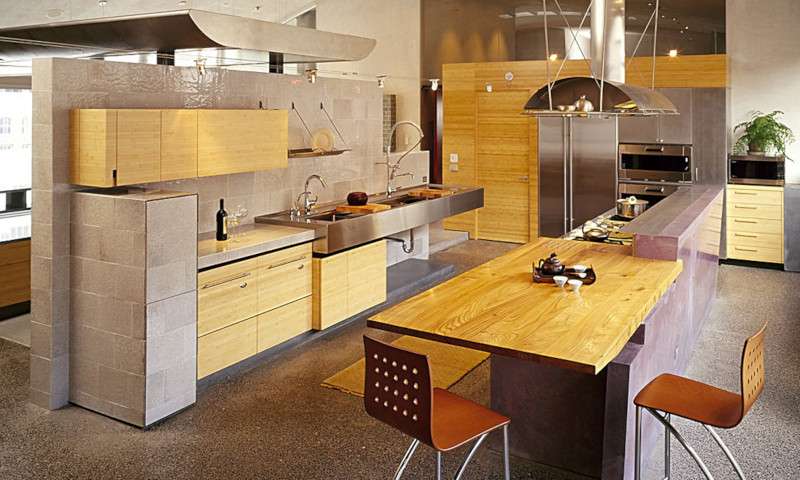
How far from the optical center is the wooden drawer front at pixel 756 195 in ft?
26.3

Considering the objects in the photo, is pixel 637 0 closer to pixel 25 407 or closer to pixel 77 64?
pixel 77 64

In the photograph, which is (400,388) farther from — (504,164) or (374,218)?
(504,164)

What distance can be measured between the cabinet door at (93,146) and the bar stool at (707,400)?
2.97 metres

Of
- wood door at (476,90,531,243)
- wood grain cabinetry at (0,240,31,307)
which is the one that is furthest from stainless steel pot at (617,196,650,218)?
wood grain cabinetry at (0,240,31,307)

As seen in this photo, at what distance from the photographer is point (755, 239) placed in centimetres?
823

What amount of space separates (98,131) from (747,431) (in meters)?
3.87

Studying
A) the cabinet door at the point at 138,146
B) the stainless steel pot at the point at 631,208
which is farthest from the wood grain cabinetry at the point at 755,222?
the cabinet door at the point at 138,146

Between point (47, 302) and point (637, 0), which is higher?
point (637, 0)

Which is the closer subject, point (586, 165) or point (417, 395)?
point (417, 395)

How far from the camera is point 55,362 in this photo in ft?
13.7

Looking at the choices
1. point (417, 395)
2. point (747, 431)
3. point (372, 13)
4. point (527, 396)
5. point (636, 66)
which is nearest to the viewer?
point (417, 395)

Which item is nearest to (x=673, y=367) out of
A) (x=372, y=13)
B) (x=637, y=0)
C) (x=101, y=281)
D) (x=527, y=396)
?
(x=527, y=396)

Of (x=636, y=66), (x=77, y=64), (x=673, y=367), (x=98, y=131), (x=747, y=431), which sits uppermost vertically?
(x=636, y=66)

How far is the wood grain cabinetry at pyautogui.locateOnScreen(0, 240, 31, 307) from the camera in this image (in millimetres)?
5727
